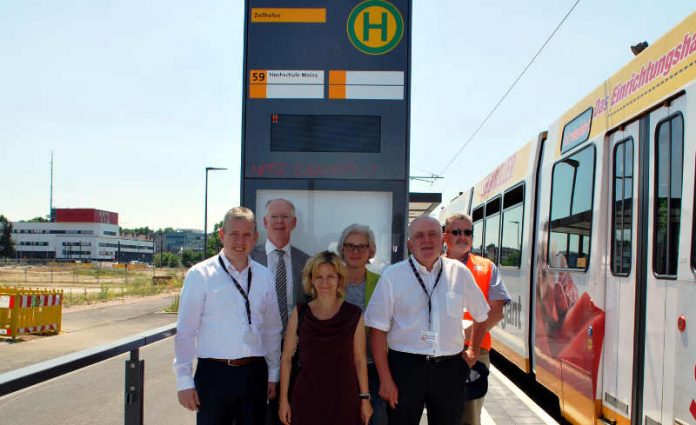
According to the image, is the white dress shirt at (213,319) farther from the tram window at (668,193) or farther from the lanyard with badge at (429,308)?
the tram window at (668,193)

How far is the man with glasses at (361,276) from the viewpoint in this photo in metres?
3.65

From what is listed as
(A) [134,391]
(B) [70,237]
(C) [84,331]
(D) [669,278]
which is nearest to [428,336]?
(A) [134,391]

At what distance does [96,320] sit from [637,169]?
1769cm

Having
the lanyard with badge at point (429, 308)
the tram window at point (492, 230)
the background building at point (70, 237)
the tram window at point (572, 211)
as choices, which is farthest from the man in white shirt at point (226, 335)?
the background building at point (70, 237)

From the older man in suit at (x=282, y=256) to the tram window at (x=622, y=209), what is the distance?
2.56 m

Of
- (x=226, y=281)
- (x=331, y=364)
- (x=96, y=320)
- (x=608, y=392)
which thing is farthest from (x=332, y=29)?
(x=96, y=320)

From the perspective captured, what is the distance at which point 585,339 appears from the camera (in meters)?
5.24

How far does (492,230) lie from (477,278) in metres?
6.16

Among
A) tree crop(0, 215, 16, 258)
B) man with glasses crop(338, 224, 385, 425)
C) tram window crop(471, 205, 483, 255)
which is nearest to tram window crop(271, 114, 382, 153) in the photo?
man with glasses crop(338, 224, 385, 425)

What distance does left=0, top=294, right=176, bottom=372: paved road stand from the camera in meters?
11.6

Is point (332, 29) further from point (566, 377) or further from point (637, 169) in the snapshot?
point (566, 377)

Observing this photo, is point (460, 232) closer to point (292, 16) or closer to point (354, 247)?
point (354, 247)

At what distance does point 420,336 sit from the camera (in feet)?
11.1

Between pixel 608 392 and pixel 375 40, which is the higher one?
pixel 375 40
